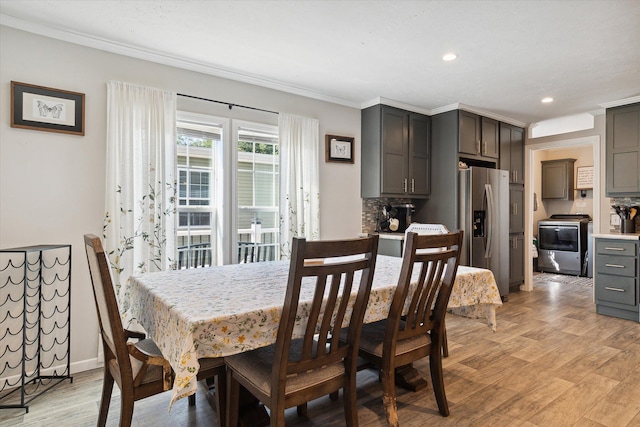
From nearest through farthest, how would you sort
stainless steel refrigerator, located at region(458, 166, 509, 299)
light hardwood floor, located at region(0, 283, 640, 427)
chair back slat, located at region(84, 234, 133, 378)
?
chair back slat, located at region(84, 234, 133, 378) < light hardwood floor, located at region(0, 283, 640, 427) < stainless steel refrigerator, located at region(458, 166, 509, 299)

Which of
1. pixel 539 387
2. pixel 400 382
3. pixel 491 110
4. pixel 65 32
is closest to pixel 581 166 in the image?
pixel 491 110

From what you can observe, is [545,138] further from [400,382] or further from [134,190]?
[134,190]

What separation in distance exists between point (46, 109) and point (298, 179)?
211 cm

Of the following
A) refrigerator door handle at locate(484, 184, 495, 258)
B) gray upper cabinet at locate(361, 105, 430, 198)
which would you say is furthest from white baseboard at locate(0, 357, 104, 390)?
refrigerator door handle at locate(484, 184, 495, 258)

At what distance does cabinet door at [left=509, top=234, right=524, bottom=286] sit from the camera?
5070 millimetres

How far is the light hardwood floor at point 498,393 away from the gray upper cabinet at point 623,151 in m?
1.67

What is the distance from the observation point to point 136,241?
9.34 feet

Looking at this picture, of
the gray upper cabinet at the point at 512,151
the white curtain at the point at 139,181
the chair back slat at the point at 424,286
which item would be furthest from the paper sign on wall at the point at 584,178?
the white curtain at the point at 139,181

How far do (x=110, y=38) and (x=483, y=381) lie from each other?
3621 mm

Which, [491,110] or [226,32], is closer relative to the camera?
[226,32]

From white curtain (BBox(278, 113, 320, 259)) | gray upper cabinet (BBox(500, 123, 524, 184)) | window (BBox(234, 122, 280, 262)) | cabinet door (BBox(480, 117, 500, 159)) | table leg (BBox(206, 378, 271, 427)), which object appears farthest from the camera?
gray upper cabinet (BBox(500, 123, 524, 184))

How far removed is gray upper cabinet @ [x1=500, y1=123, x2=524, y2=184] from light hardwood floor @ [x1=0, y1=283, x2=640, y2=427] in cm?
241

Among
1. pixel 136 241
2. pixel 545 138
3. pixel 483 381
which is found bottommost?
pixel 483 381

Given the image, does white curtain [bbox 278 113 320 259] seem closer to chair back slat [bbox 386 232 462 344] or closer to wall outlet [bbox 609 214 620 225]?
chair back slat [bbox 386 232 462 344]
